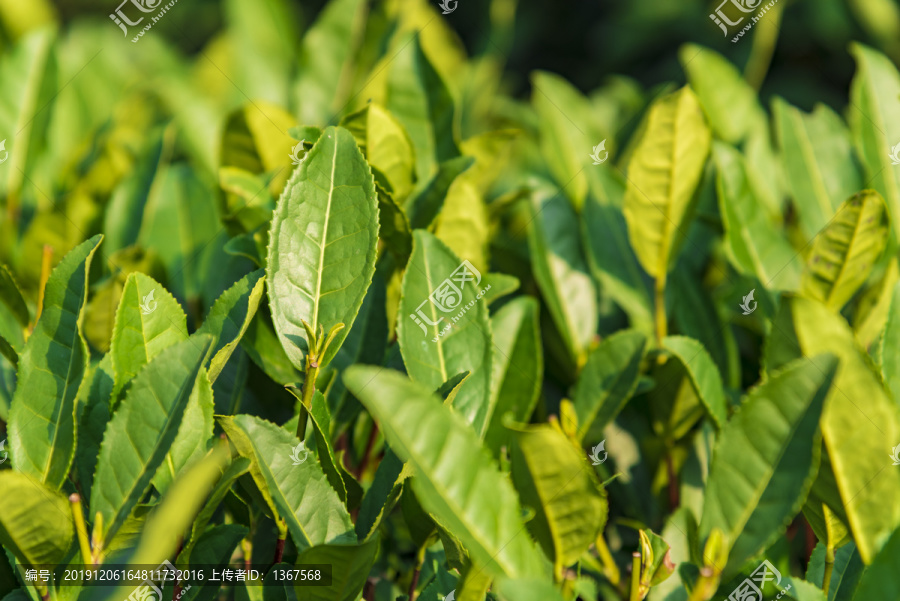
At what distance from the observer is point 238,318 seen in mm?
1034

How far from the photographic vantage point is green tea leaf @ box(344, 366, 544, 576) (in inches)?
29.7

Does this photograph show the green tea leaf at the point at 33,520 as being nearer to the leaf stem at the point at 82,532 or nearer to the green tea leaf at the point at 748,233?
the leaf stem at the point at 82,532

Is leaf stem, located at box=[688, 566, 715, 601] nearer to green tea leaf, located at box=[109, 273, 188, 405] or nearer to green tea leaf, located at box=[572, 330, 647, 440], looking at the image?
green tea leaf, located at box=[572, 330, 647, 440]

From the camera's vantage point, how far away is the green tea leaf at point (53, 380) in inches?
39.0

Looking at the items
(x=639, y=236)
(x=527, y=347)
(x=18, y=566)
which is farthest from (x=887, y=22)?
(x=18, y=566)

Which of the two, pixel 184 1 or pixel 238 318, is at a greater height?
pixel 184 1

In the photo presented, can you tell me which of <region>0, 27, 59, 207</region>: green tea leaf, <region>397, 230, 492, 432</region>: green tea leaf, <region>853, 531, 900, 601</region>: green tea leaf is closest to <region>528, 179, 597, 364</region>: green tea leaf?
<region>397, 230, 492, 432</region>: green tea leaf

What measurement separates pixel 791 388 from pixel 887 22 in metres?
4.15

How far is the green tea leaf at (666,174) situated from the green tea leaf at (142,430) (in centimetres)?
86

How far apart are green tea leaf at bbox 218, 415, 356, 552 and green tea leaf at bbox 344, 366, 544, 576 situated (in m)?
0.18

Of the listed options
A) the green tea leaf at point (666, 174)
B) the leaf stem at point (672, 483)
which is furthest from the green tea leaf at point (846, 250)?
the leaf stem at point (672, 483)

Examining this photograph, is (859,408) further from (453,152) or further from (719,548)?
(453,152)

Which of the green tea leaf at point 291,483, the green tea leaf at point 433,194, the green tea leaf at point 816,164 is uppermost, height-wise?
the green tea leaf at point 433,194

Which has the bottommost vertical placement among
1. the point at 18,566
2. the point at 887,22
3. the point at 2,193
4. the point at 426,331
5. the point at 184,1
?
the point at 887,22
